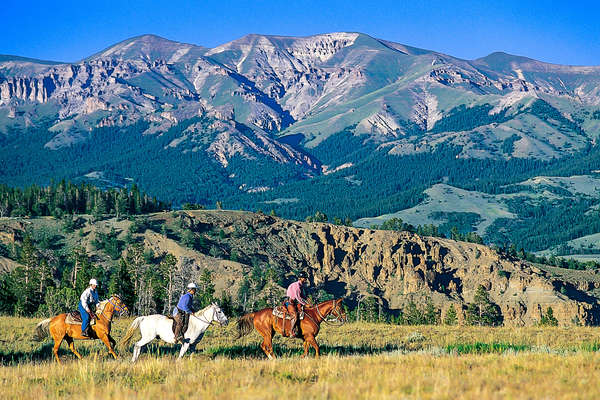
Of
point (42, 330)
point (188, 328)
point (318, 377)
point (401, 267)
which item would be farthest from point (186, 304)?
point (401, 267)

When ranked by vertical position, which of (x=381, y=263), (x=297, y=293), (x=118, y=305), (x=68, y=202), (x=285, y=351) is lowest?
(x=285, y=351)

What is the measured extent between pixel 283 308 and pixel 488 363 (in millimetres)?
8921

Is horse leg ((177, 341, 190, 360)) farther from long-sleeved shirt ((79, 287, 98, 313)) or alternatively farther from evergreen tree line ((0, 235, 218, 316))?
evergreen tree line ((0, 235, 218, 316))

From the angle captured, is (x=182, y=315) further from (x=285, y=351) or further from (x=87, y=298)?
(x=285, y=351)

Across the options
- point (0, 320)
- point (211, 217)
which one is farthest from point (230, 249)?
point (0, 320)

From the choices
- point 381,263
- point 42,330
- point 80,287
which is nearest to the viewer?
point 42,330

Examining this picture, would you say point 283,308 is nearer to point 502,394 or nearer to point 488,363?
point 488,363

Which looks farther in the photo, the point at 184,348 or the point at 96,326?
the point at 96,326

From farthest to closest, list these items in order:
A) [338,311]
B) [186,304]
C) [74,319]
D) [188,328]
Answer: [338,311]
[74,319]
[186,304]
[188,328]

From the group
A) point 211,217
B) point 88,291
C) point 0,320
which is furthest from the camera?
point 211,217

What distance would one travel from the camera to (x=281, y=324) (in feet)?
87.3

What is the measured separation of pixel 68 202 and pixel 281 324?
156m

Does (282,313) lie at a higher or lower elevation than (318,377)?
higher

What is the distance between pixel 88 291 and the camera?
1047 inches
